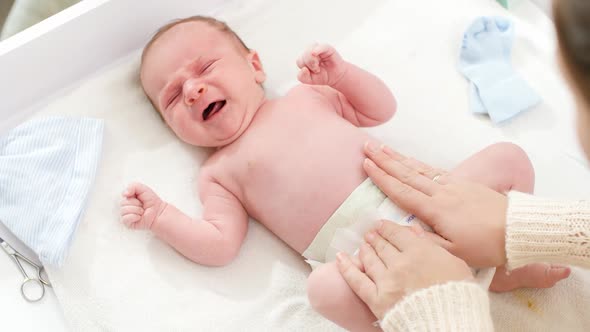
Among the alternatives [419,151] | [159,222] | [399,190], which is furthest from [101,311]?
[419,151]

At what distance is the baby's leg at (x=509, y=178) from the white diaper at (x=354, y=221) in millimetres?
156

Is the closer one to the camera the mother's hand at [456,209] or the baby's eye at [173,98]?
the mother's hand at [456,209]

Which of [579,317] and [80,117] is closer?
[579,317]

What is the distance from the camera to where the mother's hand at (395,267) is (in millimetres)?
921

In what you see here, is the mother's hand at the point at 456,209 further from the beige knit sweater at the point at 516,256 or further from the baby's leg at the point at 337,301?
the baby's leg at the point at 337,301

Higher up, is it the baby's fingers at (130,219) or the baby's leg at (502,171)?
the baby's fingers at (130,219)

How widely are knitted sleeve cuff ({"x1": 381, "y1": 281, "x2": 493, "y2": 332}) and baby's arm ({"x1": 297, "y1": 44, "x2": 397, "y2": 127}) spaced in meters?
0.52

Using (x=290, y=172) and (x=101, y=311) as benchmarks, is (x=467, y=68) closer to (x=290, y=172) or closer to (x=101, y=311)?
(x=290, y=172)

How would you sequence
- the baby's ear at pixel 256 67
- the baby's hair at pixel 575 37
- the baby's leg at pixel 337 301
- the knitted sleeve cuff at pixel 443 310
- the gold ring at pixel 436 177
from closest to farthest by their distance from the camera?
1. the baby's hair at pixel 575 37
2. the knitted sleeve cuff at pixel 443 310
3. the baby's leg at pixel 337 301
4. the gold ring at pixel 436 177
5. the baby's ear at pixel 256 67

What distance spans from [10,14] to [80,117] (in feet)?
1.43

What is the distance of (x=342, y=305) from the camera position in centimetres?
100

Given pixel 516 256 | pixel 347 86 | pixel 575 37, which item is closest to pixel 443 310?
pixel 516 256

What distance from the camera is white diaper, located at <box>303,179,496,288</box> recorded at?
112cm

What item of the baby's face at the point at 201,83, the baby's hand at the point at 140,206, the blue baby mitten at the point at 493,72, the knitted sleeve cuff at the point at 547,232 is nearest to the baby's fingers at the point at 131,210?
the baby's hand at the point at 140,206
